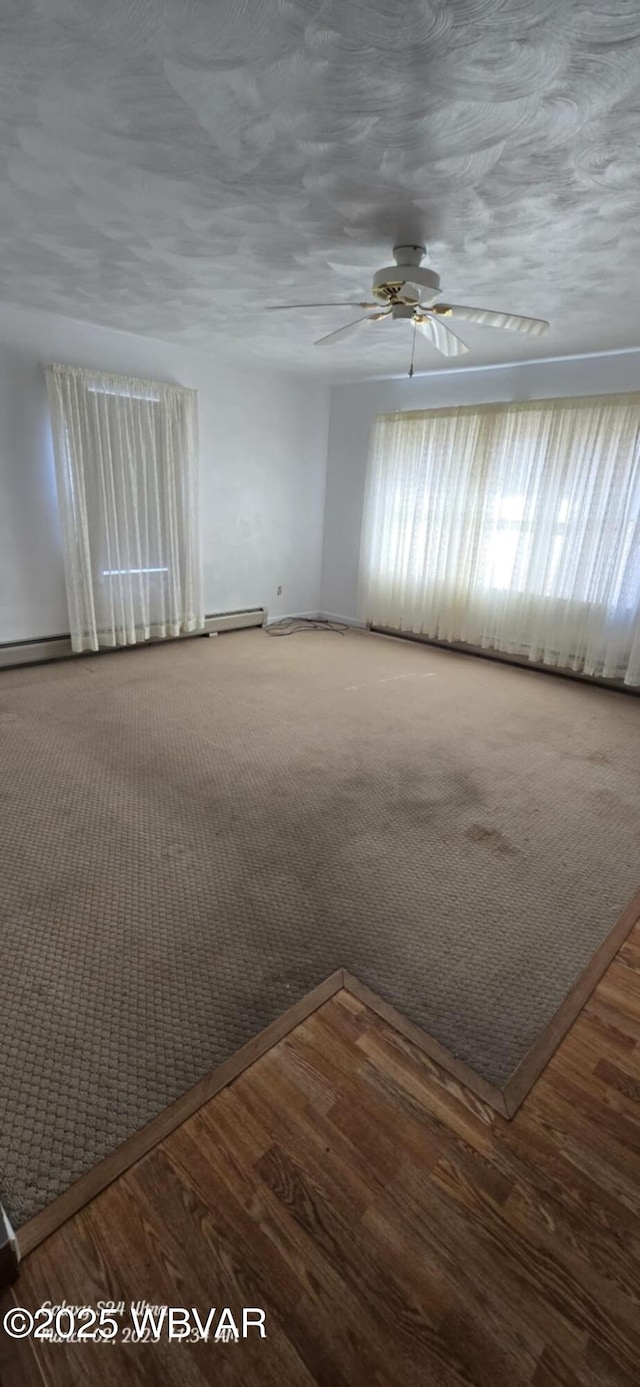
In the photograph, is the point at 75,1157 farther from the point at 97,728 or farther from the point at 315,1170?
the point at 97,728

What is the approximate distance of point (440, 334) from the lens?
2.72 m

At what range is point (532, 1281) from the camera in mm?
1017

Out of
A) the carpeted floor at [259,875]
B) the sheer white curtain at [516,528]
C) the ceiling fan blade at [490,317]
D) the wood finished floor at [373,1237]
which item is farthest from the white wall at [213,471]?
the wood finished floor at [373,1237]

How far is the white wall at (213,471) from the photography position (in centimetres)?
385

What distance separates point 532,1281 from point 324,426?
19.9 feet

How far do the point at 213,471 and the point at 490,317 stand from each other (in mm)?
3064

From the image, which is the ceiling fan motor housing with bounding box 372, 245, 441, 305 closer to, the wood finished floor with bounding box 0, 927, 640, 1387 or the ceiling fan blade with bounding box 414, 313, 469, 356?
the ceiling fan blade with bounding box 414, 313, 469, 356

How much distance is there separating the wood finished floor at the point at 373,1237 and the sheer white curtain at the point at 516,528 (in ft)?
11.6

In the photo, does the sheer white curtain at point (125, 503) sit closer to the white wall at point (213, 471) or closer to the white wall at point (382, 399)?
the white wall at point (213, 471)

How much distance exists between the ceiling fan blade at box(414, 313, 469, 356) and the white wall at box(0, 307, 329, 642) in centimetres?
251

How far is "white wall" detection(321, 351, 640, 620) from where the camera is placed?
4020 mm

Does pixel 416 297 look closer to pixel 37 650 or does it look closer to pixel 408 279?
pixel 408 279

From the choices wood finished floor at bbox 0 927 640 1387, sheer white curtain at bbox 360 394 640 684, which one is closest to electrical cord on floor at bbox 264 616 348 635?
sheer white curtain at bbox 360 394 640 684

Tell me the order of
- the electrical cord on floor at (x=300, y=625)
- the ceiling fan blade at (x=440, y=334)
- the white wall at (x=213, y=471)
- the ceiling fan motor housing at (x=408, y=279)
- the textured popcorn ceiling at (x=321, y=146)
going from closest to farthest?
the textured popcorn ceiling at (x=321, y=146)
the ceiling fan motor housing at (x=408, y=279)
the ceiling fan blade at (x=440, y=334)
the white wall at (x=213, y=471)
the electrical cord on floor at (x=300, y=625)
